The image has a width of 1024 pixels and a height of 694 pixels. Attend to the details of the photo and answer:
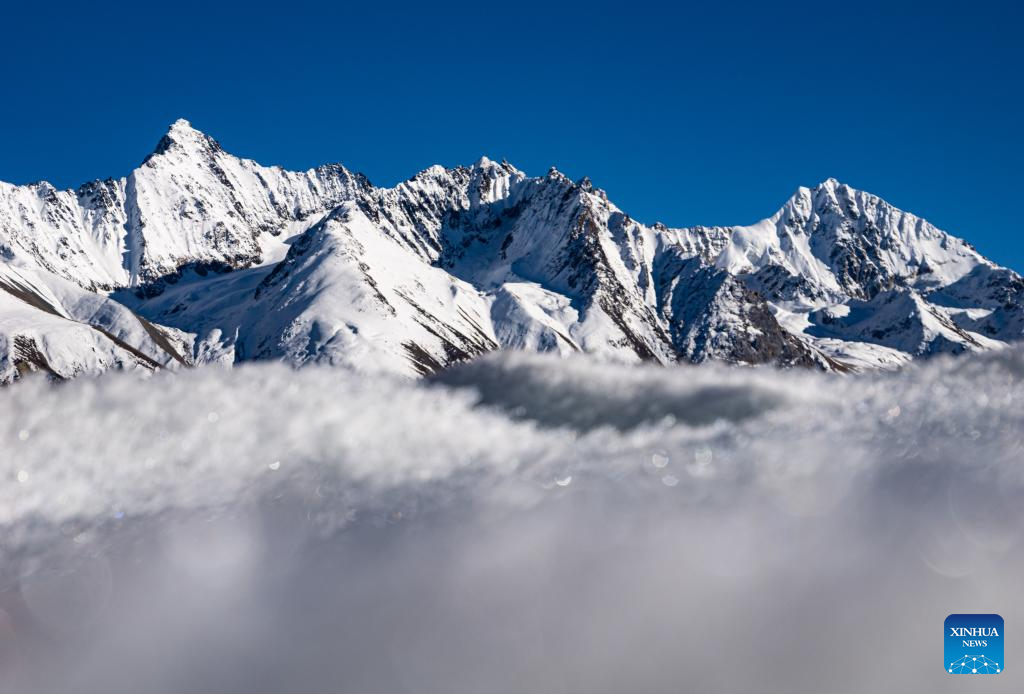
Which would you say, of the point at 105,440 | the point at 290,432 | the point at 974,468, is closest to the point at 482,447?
the point at 290,432

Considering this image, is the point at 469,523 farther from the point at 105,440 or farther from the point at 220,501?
the point at 105,440

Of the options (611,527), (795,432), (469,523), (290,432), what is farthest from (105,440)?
(795,432)

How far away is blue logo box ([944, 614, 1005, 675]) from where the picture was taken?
33.1 metres

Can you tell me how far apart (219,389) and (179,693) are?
2601 cm

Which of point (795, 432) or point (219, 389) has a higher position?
point (219, 389)

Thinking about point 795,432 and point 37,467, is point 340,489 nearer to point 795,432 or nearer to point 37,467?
point 37,467

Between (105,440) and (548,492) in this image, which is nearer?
(548,492)

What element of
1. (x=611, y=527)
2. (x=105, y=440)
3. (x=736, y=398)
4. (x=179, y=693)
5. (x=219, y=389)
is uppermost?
(x=736, y=398)

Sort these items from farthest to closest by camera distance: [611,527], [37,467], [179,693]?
1. [37,467]
2. [611,527]
3. [179,693]

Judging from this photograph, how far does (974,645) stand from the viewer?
109ft

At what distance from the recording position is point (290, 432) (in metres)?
54.6

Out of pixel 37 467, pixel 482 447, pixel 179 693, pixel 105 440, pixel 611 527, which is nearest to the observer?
pixel 179 693

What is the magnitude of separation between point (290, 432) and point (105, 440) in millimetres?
9557

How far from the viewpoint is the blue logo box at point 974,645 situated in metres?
33.1
